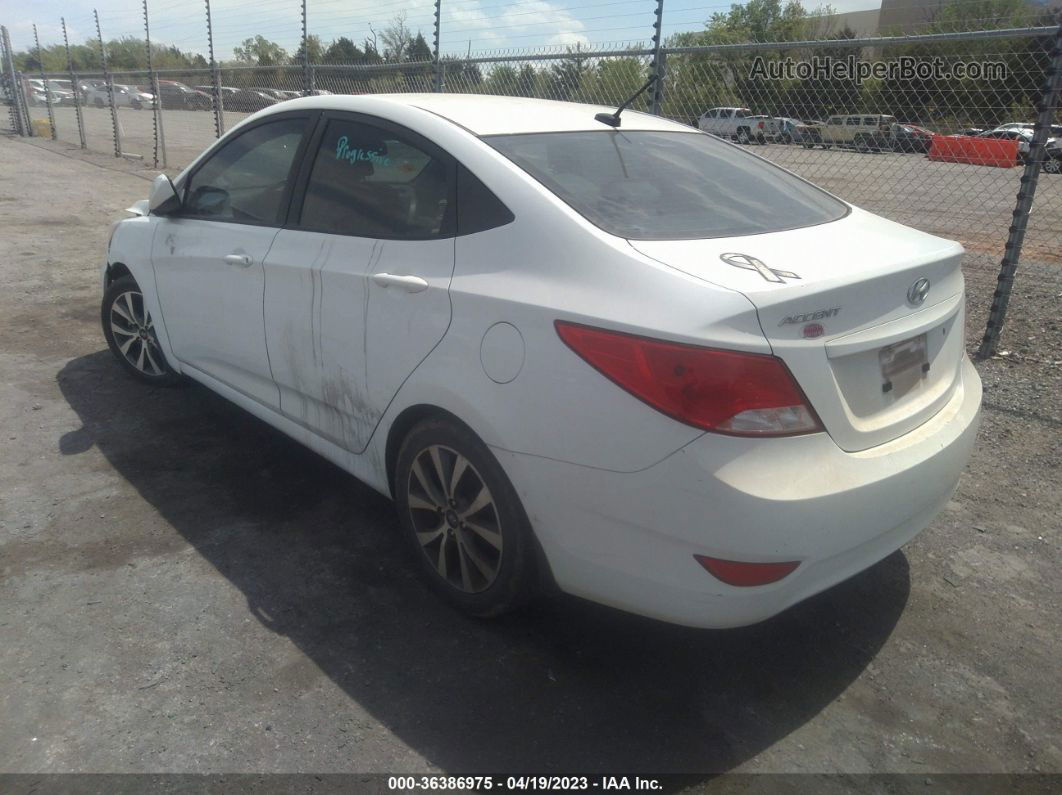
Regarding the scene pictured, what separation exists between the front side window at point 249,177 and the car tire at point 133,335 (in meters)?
0.85

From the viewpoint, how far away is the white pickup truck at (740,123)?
731cm

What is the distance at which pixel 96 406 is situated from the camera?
15.8 feet

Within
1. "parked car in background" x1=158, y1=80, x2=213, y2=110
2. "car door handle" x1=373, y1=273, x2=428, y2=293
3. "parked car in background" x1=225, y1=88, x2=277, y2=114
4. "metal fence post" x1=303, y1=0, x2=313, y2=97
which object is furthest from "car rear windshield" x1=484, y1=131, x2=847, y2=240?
A: "parked car in background" x1=158, y1=80, x2=213, y2=110

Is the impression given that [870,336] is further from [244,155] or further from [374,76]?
[374,76]

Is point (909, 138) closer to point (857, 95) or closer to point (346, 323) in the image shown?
point (857, 95)

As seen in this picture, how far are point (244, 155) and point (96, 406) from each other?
1.78m

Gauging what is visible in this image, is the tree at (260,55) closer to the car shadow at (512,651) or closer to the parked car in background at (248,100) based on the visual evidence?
the parked car in background at (248,100)

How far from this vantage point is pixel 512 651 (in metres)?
2.83

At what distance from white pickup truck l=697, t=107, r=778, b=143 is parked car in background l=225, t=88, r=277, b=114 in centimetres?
952

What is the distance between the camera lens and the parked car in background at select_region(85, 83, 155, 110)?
2390 cm

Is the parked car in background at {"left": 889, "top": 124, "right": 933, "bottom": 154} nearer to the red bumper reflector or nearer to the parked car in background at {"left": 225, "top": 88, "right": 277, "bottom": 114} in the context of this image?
the red bumper reflector

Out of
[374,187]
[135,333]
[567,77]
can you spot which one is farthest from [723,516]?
[567,77]

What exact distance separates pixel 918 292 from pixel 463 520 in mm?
1608

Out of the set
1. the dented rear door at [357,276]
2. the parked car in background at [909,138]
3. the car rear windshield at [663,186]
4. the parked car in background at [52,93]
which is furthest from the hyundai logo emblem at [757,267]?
the parked car in background at [52,93]
